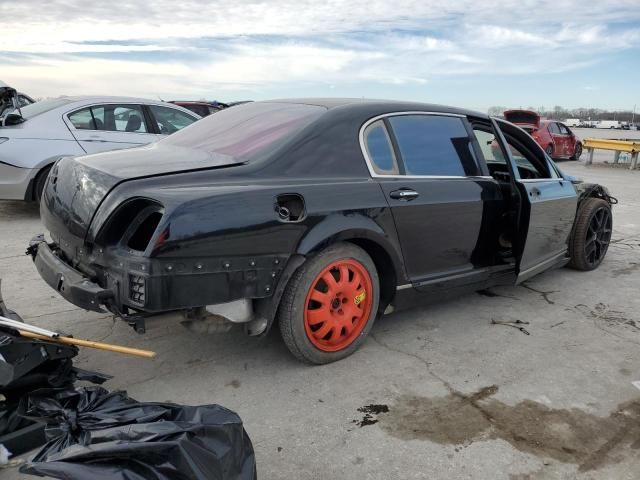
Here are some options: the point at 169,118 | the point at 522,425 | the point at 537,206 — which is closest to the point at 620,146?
the point at 169,118

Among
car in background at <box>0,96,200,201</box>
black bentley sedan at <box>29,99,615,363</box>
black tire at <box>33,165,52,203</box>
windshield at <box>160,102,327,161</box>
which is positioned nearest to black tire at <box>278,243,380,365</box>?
black bentley sedan at <box>29,99,615,363</box>

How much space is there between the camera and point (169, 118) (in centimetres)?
759

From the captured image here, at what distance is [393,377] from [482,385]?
0.49 m

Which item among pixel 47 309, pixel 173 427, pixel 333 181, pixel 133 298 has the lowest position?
pixel 47 309

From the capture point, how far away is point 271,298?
9.23 ft

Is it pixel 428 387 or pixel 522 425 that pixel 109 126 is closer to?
pixel 428 387

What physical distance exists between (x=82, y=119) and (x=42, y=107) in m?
0.51

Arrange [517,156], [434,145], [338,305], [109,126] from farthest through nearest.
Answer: [109,126]
[517,156]
[434,145]
[338,305]

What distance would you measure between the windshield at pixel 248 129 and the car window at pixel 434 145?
563 mm

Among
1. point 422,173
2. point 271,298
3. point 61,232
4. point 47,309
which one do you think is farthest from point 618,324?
point 47,309

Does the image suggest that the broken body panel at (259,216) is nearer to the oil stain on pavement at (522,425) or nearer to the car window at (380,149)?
the car window at (380,149)

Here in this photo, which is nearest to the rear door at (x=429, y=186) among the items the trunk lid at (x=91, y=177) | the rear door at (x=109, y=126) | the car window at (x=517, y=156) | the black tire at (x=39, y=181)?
the car window at (x=517, y=156)

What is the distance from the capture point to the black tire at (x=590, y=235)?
4.99 metres

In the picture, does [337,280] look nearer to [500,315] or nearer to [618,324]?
[500,315]
